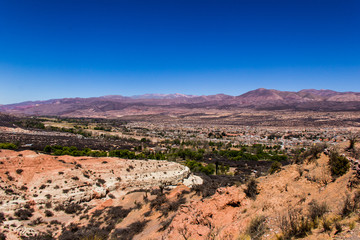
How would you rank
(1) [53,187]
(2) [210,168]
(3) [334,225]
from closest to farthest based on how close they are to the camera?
(3) [334,225] → (1) [53,187] → (2) [210,168]

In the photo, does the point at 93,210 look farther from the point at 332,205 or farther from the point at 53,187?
the point at 332,205

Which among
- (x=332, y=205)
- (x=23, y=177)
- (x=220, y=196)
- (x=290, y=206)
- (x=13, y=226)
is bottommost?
(x=13, y=226)

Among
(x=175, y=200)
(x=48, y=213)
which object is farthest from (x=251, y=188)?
(x=48, y=213)

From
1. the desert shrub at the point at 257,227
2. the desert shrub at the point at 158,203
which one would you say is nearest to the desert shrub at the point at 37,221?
the desert shrub at the point at 158,203

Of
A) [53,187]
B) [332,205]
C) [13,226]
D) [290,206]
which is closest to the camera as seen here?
[332,205]

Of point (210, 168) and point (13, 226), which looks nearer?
point (13, 226)

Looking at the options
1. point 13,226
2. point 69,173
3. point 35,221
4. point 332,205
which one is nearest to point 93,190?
point 69,173
